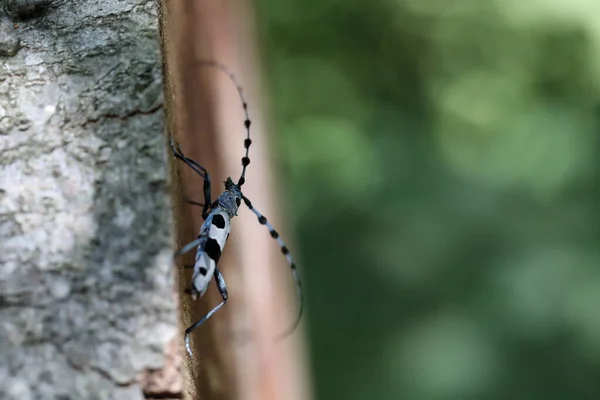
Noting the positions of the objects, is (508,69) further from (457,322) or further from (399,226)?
(457,322)

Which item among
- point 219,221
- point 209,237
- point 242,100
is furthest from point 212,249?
point 242,100

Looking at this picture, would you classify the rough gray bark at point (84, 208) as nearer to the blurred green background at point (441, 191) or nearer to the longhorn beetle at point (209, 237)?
the longhorn beetle at point (209, 237)

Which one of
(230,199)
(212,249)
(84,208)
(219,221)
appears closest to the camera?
(84,208)

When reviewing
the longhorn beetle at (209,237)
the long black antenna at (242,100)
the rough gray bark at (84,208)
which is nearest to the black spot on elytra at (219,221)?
the longhorn beetle at (209,237)

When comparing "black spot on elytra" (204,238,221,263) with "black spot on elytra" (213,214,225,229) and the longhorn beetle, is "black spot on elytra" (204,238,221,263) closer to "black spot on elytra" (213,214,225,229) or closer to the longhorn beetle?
the longhorn beetle

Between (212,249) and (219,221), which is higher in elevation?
(219,221)

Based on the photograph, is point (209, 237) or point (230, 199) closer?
point (209, 237)

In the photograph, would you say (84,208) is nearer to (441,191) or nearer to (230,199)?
(230,199)
